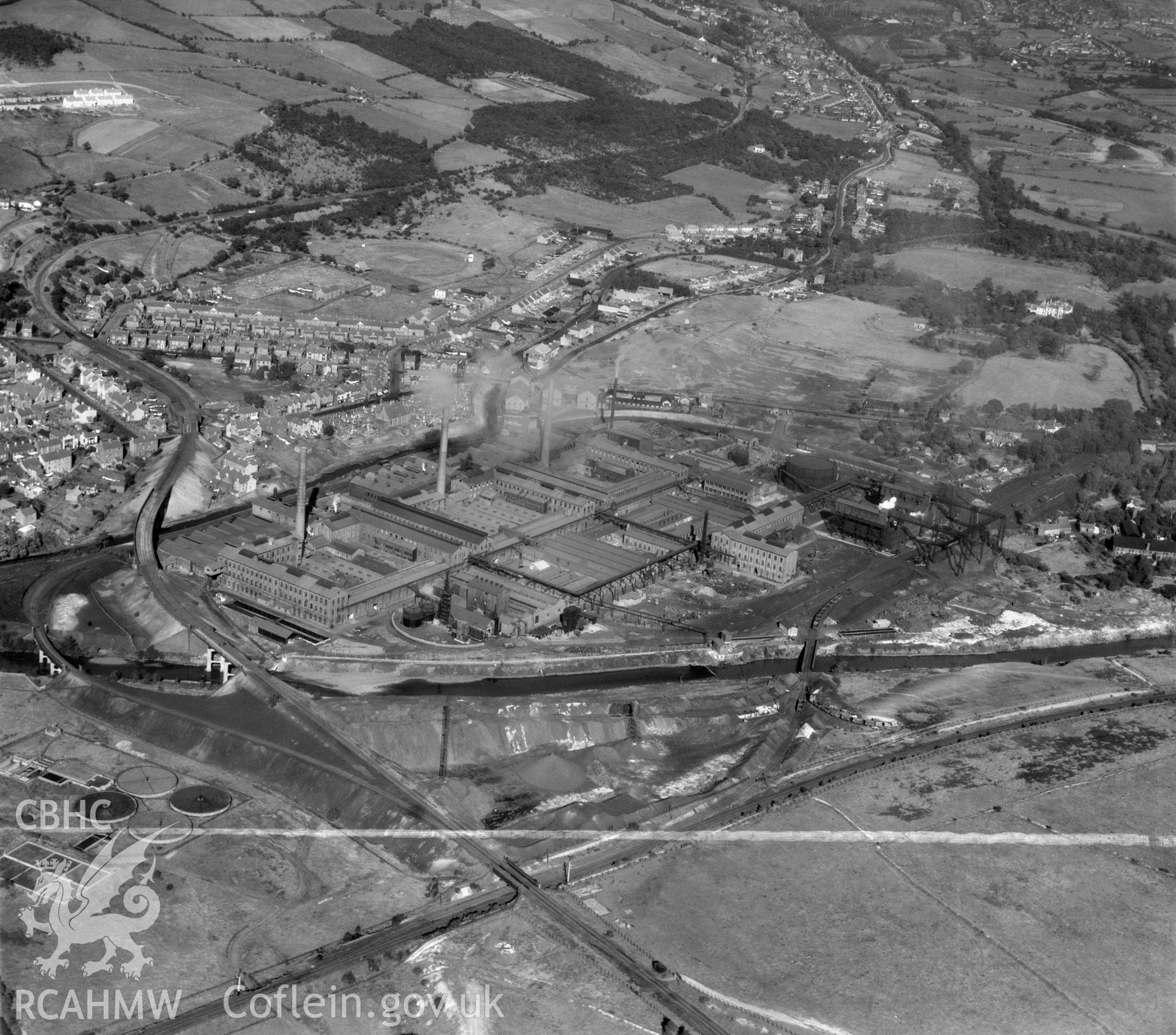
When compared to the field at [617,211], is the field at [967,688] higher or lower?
higher

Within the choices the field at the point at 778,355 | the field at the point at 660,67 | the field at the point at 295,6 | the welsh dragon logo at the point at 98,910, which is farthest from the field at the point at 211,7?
the welsh dragon logo at the point at 98,910

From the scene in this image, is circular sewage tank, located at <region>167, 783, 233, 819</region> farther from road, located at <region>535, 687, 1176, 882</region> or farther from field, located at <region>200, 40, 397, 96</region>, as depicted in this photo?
field, located at <region>200, 40, 397, 96</region>

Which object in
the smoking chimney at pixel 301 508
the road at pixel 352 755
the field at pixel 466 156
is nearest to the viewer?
the road at pixel 352 755

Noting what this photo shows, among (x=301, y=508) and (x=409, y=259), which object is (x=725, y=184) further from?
(x=301, y=508)

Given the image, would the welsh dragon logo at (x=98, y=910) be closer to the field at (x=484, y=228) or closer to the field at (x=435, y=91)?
the field at (x=484, y=228)

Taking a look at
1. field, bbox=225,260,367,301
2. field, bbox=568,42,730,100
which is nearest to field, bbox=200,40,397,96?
field, bbox=568,42,730,100

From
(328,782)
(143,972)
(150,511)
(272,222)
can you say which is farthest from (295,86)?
(143,972)
